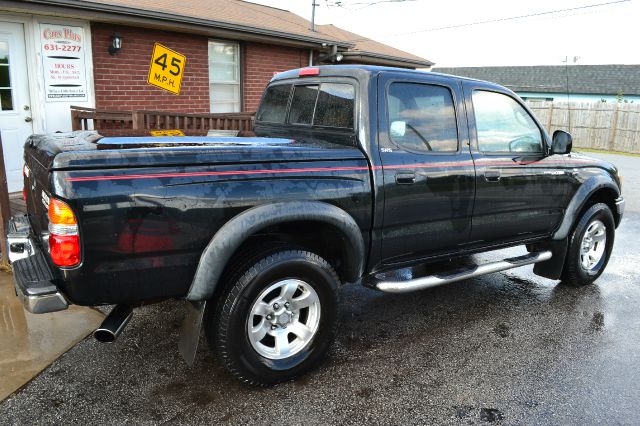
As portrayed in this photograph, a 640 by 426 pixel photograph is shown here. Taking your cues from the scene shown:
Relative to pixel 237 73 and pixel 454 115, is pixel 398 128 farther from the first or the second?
pixel 237 73

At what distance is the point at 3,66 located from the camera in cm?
695

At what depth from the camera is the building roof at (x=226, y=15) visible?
7.24 m

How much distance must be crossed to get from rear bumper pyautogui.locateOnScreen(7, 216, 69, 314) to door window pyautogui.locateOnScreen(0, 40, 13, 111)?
448 cm

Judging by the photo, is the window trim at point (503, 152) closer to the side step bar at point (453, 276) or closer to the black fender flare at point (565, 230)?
the black fender flare at point (565, 230)

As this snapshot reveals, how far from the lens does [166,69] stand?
8.70 m

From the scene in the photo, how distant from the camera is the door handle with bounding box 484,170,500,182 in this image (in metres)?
4.09

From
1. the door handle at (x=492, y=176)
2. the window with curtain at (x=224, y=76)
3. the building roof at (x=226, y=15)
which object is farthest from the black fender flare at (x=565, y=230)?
the window with curtain at (x=224, y=76)

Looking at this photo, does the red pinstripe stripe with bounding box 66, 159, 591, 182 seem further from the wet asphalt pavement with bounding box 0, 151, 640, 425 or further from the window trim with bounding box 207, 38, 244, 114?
the window trim with bounding box 207, 38, 244, 114

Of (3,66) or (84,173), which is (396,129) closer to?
(84,173)

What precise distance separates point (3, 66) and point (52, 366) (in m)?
5.27

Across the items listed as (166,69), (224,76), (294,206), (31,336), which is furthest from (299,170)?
(224,76)

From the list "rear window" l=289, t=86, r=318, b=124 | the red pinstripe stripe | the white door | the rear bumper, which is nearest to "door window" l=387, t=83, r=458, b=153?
the red pinstripe stripe

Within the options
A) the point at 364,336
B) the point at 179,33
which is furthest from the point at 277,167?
the point at 179,33

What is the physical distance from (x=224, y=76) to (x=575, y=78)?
1395 inches
